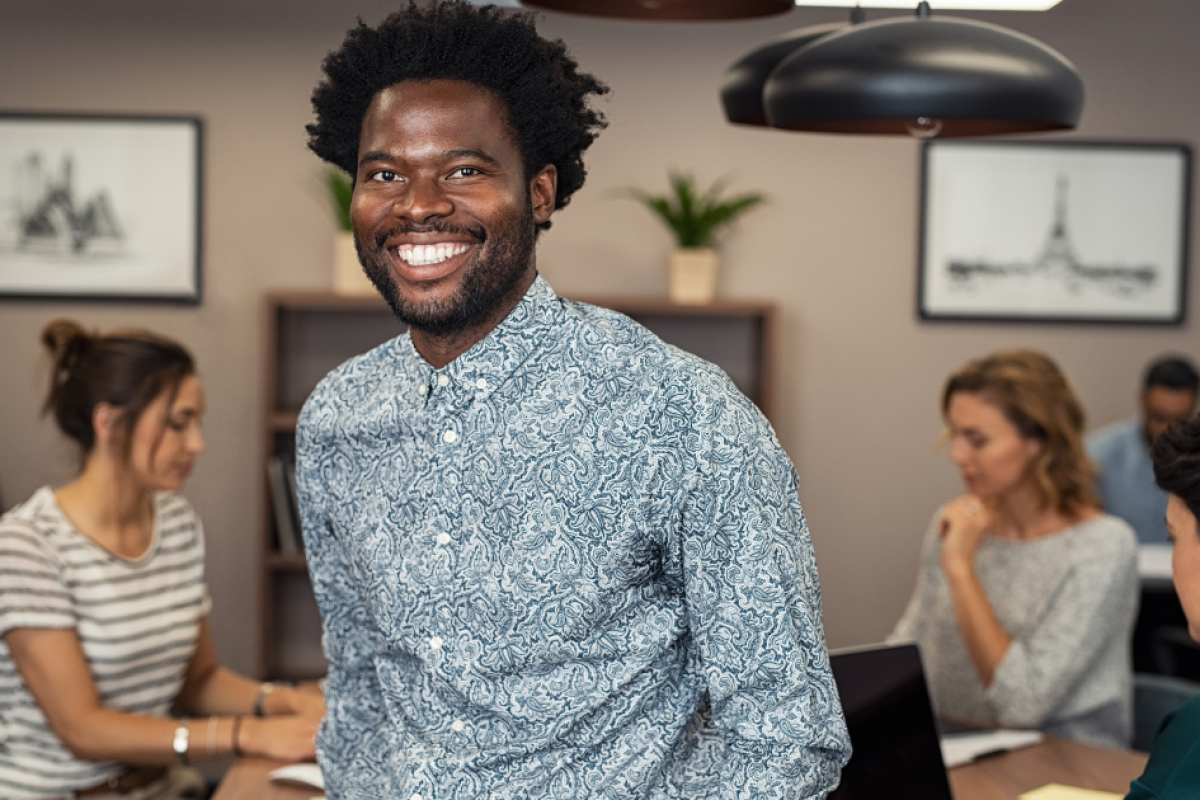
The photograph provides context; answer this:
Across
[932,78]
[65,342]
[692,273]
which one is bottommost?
[65,342]

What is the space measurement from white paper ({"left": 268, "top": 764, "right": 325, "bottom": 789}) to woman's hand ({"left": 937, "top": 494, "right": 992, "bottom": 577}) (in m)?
1.39

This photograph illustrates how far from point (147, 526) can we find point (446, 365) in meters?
1.36

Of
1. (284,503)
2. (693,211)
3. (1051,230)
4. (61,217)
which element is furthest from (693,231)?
(61,217)

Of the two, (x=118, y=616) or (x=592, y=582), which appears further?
(x=118, y=616)

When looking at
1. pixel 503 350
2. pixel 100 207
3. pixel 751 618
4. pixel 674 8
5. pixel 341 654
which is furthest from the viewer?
pixel 100 207

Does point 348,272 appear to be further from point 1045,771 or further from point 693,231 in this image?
point 1045,771

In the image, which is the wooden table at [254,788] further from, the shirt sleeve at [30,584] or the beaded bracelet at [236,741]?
the shirt sleeve at [30,584]

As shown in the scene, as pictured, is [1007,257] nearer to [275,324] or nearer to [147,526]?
[275,324]

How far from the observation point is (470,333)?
4.59 feet

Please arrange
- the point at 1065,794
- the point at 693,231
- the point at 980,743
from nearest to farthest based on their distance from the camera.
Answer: the point at 1065,794 < the point at 980,743 < the point at 693,231

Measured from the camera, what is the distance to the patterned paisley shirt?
4.15 ft

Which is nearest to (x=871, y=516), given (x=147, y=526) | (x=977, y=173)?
(x=977, y=173)

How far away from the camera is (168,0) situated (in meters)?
4.51

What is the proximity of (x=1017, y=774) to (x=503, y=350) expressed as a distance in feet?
4.14
